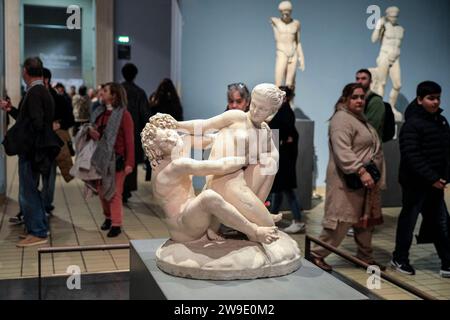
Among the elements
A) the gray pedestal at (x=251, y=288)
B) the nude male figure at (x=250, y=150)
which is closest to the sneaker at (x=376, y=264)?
the gray pedestal at (x=251, y=288)

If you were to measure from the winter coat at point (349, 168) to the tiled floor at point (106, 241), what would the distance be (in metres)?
0.47

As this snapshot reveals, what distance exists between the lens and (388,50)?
26.3ft

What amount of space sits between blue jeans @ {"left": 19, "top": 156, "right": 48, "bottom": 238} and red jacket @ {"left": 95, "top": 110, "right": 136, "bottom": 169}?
707 mm

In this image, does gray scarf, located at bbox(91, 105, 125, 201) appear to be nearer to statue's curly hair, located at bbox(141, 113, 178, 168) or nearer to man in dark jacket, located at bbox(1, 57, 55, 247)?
man in dark jacket, located at bbox(1, 57, 55, 247)

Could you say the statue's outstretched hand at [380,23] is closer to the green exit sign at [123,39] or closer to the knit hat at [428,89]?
the green exit sign at [123,39]

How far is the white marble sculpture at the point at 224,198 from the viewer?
2.66 metres

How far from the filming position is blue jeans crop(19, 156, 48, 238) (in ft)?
16.3

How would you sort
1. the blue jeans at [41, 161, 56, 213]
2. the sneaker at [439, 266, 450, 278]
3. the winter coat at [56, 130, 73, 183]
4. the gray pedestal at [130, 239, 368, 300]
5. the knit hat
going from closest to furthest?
the gray pedestal at [130, 239, 368, 300]
the knit hat
the sneaker at [439, 266, 450, 278]
the winter coat at [56, 130, 73, 183]
the blue jeans at [41, 161, 56, 213]

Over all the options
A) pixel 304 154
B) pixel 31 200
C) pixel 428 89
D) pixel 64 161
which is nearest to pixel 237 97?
pixel 428 89

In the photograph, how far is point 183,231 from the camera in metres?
2.78

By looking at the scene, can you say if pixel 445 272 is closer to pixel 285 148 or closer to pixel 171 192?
pixel 285 148

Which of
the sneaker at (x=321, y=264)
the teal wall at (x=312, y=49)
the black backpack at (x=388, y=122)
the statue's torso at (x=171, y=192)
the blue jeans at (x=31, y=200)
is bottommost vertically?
the sneaker at (x=321, y=264)

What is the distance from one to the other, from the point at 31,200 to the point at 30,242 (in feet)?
1.26

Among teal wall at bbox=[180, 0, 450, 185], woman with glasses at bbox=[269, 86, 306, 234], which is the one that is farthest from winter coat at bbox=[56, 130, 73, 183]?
woman with glasses at bbox=[269, 86, 306, 234]
